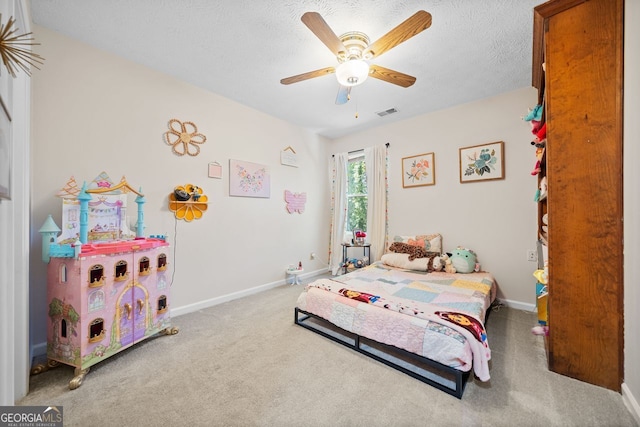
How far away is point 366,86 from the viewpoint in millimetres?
2658

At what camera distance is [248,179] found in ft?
10.4

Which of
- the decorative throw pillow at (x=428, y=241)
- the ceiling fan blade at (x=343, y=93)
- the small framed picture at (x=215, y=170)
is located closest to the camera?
the ceiling fan blade at (x=343, y=93)

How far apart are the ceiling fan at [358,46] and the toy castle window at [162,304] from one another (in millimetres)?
2107

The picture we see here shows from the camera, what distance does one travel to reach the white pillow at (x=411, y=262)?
2.96 metres

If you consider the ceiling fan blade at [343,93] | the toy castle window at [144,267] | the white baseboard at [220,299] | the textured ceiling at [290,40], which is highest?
the textured ceiling at [290,40]

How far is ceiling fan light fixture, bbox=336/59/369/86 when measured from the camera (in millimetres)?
1673

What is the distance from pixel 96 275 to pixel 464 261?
347 centimetres

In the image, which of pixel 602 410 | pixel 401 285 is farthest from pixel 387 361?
pixel 602 410

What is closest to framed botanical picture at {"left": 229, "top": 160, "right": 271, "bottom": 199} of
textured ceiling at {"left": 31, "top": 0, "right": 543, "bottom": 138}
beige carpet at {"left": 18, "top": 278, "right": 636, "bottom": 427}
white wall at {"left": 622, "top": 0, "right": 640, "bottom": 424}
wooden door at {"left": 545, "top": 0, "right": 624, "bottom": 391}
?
textured ceiling at {"left": 31, "top": 0, "right": 543, "bottom": 138}

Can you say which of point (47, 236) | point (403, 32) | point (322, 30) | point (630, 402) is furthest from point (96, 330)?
point (630, 402)

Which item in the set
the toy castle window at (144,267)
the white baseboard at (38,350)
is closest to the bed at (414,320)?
the toy castle window at (144,267)

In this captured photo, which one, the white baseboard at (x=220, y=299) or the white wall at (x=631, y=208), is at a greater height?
the white wall at (x=631, y=208)

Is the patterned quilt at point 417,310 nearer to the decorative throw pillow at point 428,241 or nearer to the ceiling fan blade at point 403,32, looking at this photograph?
the decorative throw pillow at point 428,241

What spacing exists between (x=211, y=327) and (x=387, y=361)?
1600mm
